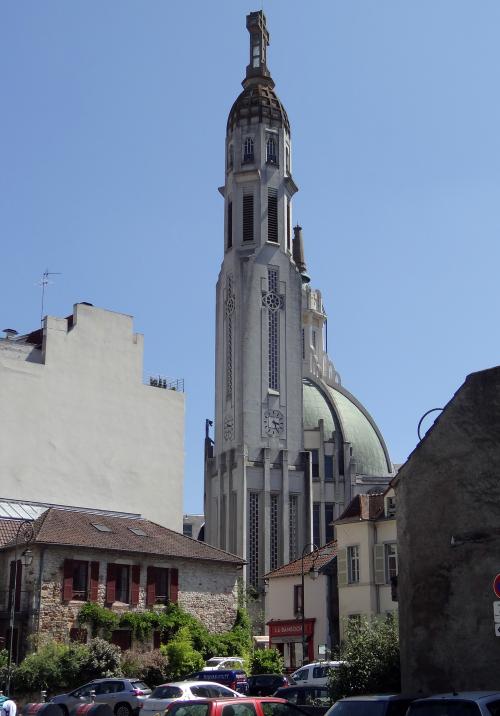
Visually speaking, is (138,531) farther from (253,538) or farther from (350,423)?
(350,423)

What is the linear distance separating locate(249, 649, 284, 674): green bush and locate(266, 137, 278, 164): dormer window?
5385 centimetres

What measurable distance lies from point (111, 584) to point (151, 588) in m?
1.79

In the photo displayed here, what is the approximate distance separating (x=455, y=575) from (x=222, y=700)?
4.69 m

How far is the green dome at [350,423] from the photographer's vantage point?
8831cm

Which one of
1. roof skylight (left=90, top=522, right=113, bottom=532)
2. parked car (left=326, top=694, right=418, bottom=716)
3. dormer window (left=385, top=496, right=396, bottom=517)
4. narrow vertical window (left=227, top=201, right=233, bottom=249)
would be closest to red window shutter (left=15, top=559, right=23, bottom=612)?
roof skylight (left=90, top=522, right=113, bottom=532)

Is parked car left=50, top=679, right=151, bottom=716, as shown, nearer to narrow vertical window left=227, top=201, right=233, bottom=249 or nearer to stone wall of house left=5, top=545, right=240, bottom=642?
stone wall of house left=5, top=545, right=240, bottom=642

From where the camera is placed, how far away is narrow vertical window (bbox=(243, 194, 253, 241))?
270 ft

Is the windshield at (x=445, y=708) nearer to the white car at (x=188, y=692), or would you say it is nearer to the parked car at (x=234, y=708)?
the parked car at (x=234, y=708)

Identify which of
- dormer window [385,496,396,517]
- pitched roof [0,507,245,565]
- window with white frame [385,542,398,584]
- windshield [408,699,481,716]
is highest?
dormer window [385,496,396,517]

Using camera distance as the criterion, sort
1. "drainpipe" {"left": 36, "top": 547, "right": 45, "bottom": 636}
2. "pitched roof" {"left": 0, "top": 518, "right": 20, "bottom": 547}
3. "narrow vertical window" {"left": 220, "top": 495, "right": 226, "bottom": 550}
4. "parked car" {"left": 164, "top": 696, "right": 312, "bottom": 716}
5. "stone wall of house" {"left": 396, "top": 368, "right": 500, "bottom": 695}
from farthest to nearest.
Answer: "narrow vertical window" {"left": 220, "top": 495, "right": 226, "bottom": 550}, "pitched roof" {"left": 0, "top": 518, "right": 20, "bottom": 547}, "drainpipe" {"left": 36, "top": 547, "right": 45, "bottom": 636}, "stone wall of house" {"left": 396, "top": 368, "right": 500, "bottom": 695}, "parked car" {"left": 164, "top": 696, "right": 312, "bottom": 716}

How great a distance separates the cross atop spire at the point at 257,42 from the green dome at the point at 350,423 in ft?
92.0

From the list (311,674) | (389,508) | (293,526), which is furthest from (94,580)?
(293,526)

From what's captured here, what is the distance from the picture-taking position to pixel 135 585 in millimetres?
40156

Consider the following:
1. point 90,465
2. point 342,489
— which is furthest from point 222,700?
point 342,489
